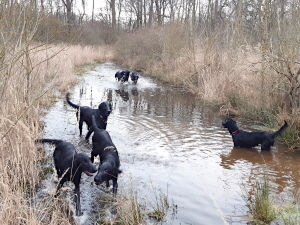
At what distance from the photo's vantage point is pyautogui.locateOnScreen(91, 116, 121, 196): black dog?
4146 mm

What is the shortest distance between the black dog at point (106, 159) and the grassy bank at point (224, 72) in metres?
4.02

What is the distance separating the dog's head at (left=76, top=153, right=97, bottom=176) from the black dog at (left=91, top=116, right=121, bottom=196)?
0.09 metres

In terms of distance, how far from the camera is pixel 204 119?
31.2ft

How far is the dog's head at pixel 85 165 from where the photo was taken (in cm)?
401

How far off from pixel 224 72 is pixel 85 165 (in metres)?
8.94

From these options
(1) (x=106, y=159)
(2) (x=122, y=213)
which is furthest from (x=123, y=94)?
(2) (x=122, y=213)

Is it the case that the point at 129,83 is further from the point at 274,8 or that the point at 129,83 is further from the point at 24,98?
the point at 24,98

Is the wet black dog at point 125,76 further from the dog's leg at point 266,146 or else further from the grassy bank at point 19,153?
the dog's leg at point 266,146

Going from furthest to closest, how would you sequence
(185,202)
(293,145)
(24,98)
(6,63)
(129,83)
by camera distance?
(129,83), (293,145), (24,98), (185,202), (6,63)

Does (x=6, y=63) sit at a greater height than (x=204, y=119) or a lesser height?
greater

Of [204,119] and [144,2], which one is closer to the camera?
[204,119]

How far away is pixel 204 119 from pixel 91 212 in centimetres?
598

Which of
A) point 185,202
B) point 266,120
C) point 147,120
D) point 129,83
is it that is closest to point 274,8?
point 266,120

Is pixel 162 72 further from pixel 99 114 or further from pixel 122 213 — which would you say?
pixel 122 213
